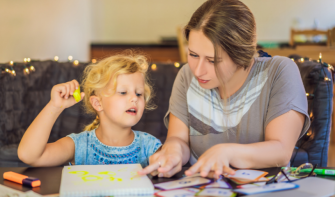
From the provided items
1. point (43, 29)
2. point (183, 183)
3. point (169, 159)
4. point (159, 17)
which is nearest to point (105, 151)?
point (169, 159)

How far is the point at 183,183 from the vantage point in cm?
74

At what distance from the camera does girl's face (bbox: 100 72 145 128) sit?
113 cm

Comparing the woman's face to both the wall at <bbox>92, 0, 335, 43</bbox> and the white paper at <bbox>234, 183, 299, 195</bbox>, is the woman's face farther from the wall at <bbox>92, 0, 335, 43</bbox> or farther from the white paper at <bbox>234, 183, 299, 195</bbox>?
the wall at <bbox>92, 0, 335, 43</bbox>

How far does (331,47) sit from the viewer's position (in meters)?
3.14

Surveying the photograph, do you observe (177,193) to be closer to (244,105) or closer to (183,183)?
(183,183)

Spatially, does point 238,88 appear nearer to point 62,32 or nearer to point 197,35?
point 197,35

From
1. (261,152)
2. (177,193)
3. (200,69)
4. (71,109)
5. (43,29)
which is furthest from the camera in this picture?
(43,29)

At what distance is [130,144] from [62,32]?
9.43 feet

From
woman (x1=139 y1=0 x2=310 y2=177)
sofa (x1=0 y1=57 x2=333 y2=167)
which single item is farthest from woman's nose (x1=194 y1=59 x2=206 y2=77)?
sofa (x1=0 y1=57 x2=333 y2=167)

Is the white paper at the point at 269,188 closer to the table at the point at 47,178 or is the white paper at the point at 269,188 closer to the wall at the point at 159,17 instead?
the table at the point at 47,178

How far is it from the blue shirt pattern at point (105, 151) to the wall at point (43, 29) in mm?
1577

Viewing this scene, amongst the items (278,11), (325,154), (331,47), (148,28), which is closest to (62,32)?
(148,28)

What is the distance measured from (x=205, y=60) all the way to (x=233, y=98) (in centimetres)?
22

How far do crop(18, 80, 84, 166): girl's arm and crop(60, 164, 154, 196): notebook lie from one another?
19 centimetres
